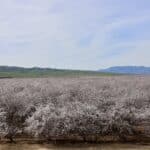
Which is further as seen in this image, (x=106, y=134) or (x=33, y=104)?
(x=33, y=104)

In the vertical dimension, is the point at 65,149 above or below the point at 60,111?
below

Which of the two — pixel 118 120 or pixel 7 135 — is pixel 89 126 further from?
pixel 7 135

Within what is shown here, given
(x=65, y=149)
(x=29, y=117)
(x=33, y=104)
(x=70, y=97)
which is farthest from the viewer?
(x=70, y=97)

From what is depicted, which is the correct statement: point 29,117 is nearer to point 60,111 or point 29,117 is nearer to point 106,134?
point 60,111

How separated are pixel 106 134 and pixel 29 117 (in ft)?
8.15

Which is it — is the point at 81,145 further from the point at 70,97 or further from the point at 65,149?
the point at 70,97

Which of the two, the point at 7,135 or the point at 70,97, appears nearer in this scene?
the point at 7,135

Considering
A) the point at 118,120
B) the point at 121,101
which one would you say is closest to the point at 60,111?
the point at 118,120

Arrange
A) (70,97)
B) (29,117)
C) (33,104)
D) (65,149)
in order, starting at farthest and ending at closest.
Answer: (70,97) < (33,104) < (29,117) < (65,149)

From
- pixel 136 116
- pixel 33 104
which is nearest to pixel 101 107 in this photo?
pixel 136 116

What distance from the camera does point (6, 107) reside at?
17.9 m

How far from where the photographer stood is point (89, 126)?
53.6ft

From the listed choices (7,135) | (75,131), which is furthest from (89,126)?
(7,135)

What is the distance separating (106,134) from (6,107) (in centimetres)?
354
